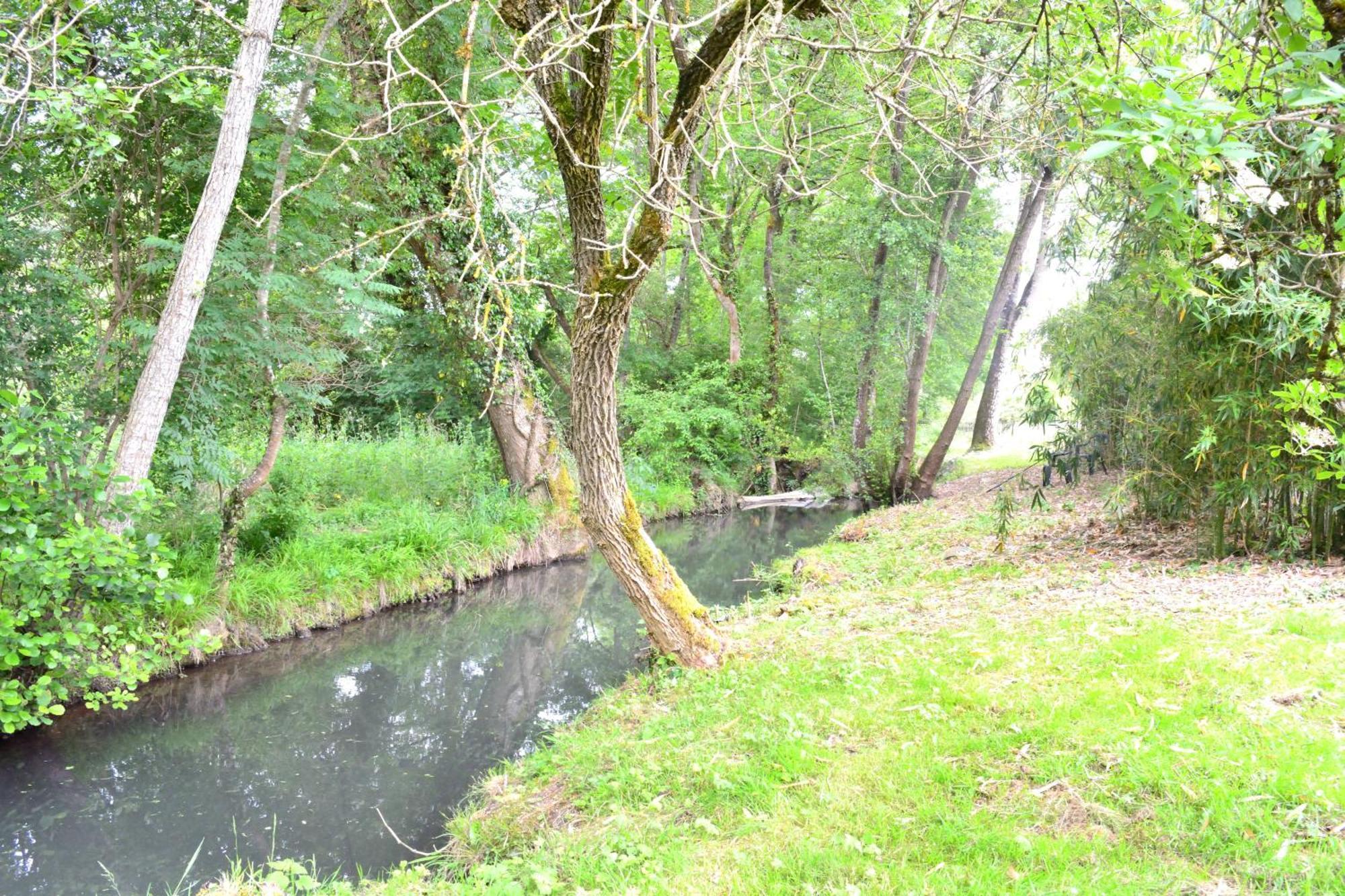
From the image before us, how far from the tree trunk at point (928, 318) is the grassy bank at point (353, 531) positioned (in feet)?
23.6

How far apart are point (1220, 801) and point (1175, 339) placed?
160 inches

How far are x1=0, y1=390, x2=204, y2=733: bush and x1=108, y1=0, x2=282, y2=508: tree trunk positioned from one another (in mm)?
305

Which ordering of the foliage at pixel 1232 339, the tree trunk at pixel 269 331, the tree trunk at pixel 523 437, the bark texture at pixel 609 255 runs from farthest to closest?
the tree trunk at pixel 523 437 < the tree trunk at pixel 269 331 < the bark texture at pixel 609 255 < the foliage at pixel 1232 339

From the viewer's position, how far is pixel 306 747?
5.01 metres

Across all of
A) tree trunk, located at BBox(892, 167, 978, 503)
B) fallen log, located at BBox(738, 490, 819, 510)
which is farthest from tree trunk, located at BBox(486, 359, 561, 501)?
tree trunk, located at BBox(892, 167, 978, 503)

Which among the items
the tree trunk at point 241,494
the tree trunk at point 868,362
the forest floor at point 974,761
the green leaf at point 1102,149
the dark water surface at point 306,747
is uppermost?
the tree trunk at point 868,362

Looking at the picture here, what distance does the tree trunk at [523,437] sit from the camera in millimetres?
9781

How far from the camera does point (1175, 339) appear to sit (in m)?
5.33

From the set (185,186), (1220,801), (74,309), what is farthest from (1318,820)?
(185,186)

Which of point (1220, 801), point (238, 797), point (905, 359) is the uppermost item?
point (905, 359)

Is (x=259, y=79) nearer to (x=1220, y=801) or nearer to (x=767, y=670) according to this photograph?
(x=767, y=670)

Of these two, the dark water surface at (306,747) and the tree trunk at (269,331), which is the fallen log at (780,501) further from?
the tree trunk at (269,331)

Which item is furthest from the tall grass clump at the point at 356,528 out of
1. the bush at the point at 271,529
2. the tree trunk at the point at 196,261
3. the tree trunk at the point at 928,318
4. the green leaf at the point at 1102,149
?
the tree trunk at the point at 928,318

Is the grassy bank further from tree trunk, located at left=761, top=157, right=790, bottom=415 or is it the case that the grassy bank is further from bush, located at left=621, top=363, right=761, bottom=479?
tree trunk, located at left=761, top=157, right=790, bottom=415
